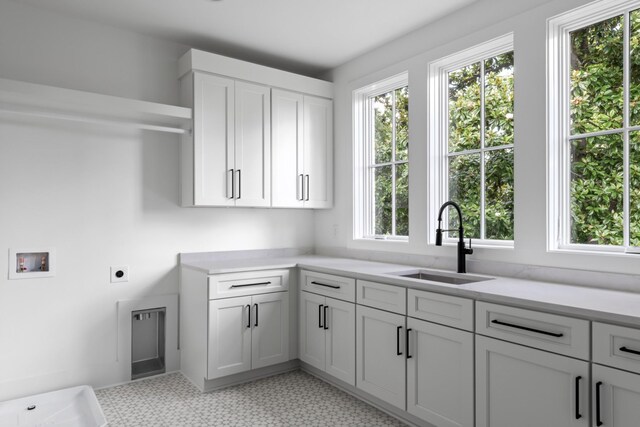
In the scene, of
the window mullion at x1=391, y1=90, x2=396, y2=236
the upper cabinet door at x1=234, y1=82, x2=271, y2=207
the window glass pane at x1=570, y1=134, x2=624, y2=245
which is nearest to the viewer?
the window glass pane at x1=570, y1=134, x2=624, y2=245

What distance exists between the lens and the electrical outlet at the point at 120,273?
3143 mm

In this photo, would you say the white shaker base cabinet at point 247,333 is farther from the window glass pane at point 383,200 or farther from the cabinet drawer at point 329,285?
the window glass pane at point 383,200

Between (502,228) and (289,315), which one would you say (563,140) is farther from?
(289,315)

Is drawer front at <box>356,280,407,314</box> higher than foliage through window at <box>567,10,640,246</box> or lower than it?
lower

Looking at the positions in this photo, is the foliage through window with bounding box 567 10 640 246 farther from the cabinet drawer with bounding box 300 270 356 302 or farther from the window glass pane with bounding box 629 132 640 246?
the cabinet drawer with bounding box 300 270 356 302

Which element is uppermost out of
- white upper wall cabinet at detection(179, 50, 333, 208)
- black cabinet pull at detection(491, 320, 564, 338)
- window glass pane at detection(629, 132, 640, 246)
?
white upper wall cabinet at detection(179, 50, 333, 208)

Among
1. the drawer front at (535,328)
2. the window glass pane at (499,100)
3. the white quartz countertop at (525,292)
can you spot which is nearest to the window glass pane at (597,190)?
the white quartz countertop at (525,292)

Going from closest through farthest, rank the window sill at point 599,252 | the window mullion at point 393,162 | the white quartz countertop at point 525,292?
the white quartz countertop at point 525,292 → the window sill at point 599,252 → the window mullion at point 393,162

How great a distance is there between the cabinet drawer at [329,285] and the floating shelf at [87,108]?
4.80ft

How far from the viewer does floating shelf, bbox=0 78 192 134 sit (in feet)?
8.57

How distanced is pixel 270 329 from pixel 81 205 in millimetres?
1635

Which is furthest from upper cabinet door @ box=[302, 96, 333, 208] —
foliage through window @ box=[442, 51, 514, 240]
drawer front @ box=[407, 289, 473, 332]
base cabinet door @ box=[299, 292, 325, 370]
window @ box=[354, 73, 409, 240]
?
drawer front @ box=[407, 289, 473, 332]

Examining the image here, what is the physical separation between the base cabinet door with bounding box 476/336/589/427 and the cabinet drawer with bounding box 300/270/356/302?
3.23 feet

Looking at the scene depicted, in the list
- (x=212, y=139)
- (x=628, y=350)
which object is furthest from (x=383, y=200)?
(x=628, y=350)
